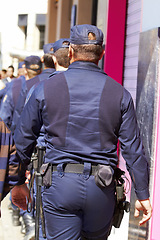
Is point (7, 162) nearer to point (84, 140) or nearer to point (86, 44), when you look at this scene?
point (84, 140)

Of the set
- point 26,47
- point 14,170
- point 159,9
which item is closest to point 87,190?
point 14,170

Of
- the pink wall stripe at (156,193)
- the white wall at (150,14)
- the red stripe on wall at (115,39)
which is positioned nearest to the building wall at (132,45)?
the red stripe on wall at (115,39)

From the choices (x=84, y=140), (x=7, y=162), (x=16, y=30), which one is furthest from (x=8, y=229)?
(x=16, y=30)

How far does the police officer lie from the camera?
3.09 metres

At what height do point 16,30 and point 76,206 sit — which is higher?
point 16,30

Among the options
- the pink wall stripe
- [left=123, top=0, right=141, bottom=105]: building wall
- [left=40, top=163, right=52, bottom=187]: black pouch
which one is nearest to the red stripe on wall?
[left=123, top=0, right=141, bottom=105]: building wall

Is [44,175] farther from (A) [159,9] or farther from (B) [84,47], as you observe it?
(A) [159,9]

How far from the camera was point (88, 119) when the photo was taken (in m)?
3.12

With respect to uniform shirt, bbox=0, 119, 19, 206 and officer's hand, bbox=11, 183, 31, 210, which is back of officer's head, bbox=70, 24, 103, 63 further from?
officer's hand, bbox=11, 183, 31, 210

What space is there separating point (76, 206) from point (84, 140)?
0.44 metres

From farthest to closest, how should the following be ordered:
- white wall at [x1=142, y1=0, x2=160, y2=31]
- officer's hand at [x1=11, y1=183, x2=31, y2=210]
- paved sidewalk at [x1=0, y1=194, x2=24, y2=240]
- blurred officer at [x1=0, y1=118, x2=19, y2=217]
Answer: paved sidewalk at [x1=0, y1=194, x2=24, y2=240], white wall at [x1=142, y1=0, x2=160, y2=31], officer's hand at [x1=11, y1=183, x2=31, y2=210], blurred officer at [x1=0, y1=118, x2=19, y2=217]

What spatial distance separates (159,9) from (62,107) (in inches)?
84.0

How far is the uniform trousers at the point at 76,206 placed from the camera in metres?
3.05

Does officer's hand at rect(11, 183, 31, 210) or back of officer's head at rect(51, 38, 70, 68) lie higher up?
back of officer's head at rect(51, 38, 70, 68)
